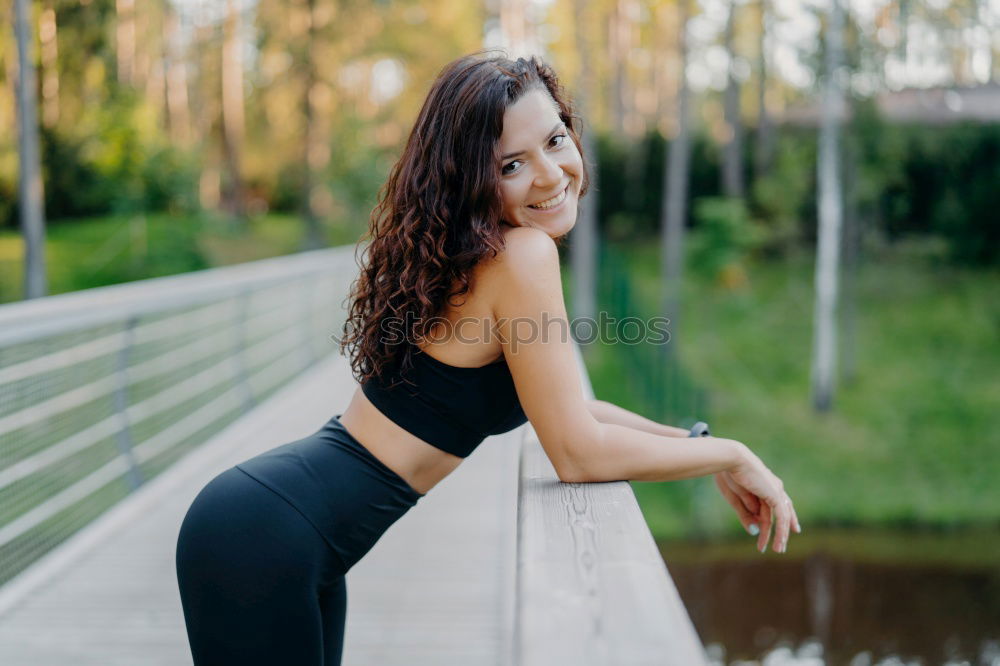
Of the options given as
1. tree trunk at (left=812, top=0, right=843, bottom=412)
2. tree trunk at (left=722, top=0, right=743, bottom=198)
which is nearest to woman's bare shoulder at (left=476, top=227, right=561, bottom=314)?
tree trunk at (left=812, top=0, right=843, bottom=412)

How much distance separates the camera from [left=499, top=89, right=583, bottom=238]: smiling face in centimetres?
165

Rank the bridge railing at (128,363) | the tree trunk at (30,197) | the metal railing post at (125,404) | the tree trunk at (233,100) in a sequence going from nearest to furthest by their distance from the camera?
1. the bridge railing at (128,363)
2. the metal railing post at (125,404)
3. the tree trunk at (30,197)
4. the tree trunk at (233,100)

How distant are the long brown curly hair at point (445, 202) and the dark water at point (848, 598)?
7.44 m

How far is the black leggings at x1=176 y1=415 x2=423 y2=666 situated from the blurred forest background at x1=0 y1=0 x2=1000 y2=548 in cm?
998

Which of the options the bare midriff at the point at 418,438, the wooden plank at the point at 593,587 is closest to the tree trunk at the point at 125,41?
the bare midriff at the point at 418,438

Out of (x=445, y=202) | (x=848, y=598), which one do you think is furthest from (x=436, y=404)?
(x=848, y=598)

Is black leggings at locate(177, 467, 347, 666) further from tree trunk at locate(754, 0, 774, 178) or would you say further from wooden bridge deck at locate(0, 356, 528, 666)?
tree trunk at locate(754, 0, 774, 178)

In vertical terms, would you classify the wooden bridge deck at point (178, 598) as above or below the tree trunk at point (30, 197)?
below

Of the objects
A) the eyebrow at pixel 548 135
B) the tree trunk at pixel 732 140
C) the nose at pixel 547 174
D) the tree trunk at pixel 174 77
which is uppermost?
the tree trunk at pixel 174 77

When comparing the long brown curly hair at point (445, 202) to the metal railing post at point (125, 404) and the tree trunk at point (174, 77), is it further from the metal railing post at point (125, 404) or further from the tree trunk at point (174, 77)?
the tree trunk at point (174, 77)

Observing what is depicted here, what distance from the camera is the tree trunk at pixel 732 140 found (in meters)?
21.0

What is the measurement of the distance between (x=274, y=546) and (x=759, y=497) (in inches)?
33.8

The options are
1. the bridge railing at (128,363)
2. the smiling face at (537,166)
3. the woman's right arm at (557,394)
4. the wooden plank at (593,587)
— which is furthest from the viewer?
the bridge railing at (128,363)

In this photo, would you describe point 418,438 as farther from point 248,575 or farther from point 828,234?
point 828,234
